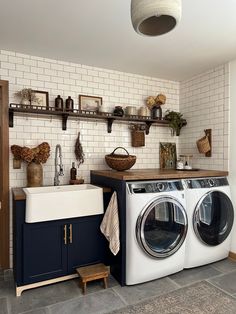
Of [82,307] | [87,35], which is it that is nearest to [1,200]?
[82,307]

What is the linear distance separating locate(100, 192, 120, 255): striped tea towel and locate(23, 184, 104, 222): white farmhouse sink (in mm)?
114

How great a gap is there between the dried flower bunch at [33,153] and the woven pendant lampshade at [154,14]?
5.74 feet

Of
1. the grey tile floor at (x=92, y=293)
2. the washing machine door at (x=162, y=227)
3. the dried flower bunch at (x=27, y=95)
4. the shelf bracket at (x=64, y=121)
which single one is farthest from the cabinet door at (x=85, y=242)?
the dried flower bunch at (x=27, y=95)

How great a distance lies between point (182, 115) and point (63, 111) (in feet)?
5.93

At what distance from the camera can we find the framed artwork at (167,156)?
137 inches

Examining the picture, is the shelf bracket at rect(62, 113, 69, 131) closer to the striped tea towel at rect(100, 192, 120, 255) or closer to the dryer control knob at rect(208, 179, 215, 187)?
the striped tea towel at rect(100, 192, 120, 255)

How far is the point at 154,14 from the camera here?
969 mm

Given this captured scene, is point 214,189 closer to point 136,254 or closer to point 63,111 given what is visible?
point 136,254

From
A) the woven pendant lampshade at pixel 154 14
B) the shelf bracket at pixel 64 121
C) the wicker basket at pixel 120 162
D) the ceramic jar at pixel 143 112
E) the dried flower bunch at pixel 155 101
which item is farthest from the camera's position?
the dried flower bunch at pixel 155 101

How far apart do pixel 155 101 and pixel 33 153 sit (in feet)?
5.99

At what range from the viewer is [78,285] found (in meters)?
2.26

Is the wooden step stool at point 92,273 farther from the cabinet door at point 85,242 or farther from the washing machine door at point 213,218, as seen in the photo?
the washing machine door at point 213,218

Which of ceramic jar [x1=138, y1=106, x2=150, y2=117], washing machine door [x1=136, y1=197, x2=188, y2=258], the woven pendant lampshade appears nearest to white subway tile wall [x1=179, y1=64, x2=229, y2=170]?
ceramic jar [x1=138, y1=106, x2=150, y2=117]

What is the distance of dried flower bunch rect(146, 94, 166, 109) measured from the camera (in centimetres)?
332
